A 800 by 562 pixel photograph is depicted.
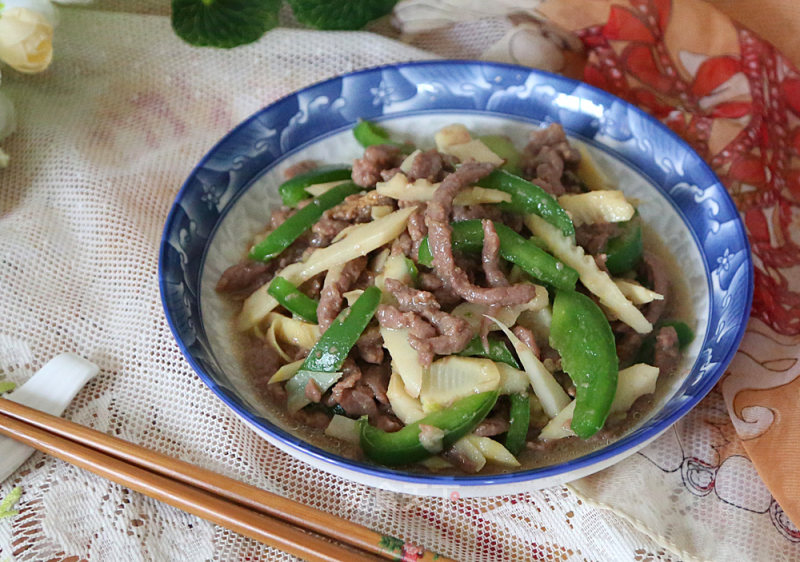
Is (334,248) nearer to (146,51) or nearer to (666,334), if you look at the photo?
(666,334)

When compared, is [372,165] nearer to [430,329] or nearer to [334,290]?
[334,290]

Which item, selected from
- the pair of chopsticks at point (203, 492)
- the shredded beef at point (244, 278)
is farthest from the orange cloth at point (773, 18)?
the pair of chopsticks at point (203, 492)

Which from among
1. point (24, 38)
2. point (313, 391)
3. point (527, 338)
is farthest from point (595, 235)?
point (24, 38)

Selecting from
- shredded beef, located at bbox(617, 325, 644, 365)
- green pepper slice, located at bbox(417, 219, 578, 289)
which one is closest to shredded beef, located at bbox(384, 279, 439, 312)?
green pepper slice, located at bbox(417, 219, 578, 289)

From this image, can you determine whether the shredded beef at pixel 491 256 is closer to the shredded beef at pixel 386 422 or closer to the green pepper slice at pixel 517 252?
the green pepper slice at pixel 517 252

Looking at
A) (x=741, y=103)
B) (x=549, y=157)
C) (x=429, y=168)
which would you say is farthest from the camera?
(x=741, y=103)

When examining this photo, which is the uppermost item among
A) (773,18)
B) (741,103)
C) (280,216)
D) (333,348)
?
(773,18)

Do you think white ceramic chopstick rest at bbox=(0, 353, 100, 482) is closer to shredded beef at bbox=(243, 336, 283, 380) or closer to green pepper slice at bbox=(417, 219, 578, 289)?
shredded beef at bbox=(243, 336, 283, 380)
